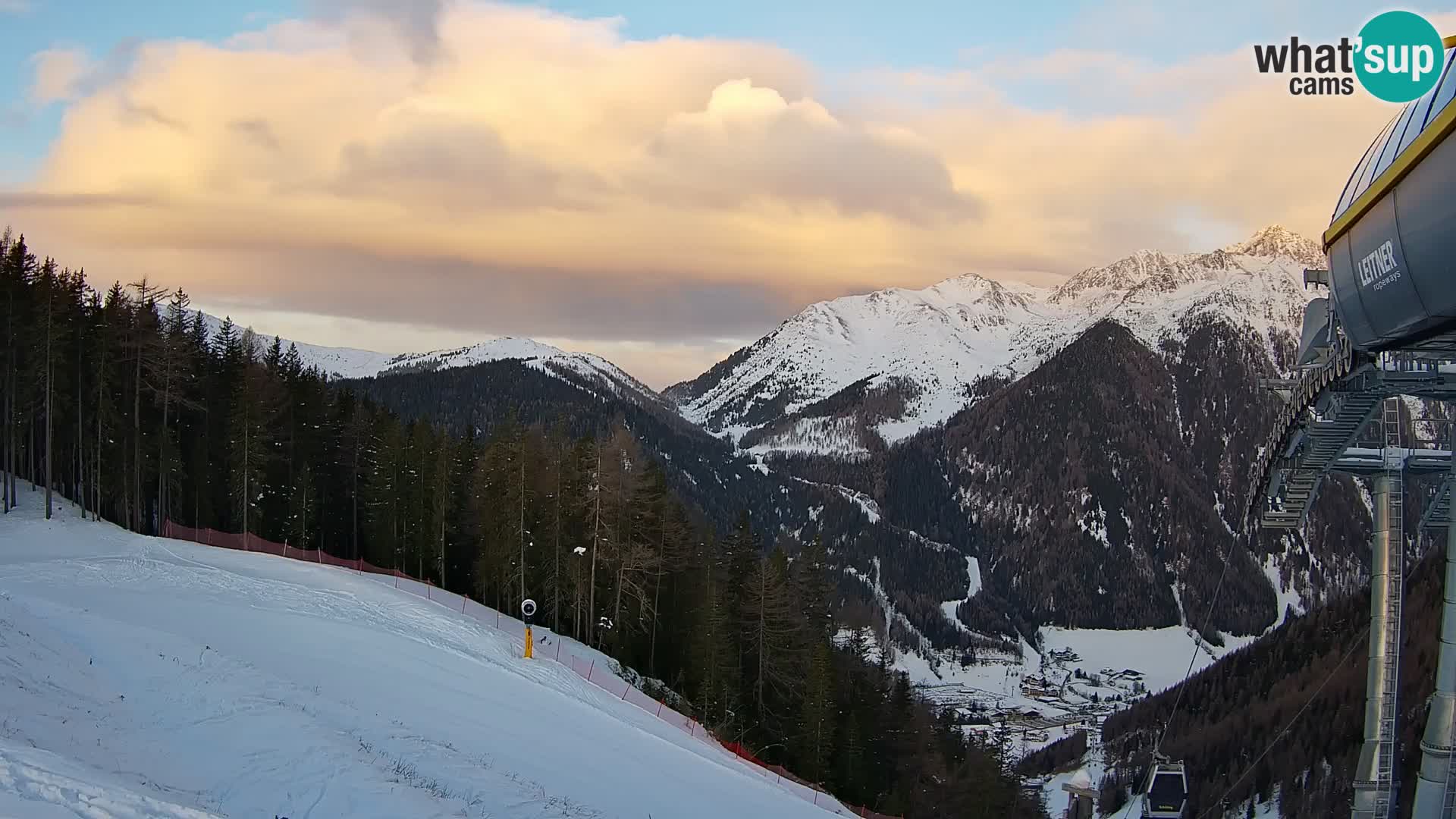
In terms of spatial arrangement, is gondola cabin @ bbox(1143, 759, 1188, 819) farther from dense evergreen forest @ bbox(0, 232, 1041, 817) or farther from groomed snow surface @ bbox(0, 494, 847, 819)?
dense evergreen forest @ bbox(0, 232, 1041, 817)

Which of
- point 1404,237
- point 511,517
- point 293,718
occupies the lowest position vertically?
point 293,718

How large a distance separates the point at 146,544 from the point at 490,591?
18.4 m

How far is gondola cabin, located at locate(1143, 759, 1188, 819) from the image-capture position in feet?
51.3

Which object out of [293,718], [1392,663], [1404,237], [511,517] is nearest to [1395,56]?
[1404,237]

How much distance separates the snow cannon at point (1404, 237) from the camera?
7.36m

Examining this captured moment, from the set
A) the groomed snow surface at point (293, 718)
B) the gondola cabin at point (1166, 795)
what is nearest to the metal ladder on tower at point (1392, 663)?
the gondola cabin at point (1166, 795)

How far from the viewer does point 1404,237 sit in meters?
8.13

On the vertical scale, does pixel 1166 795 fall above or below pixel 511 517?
below

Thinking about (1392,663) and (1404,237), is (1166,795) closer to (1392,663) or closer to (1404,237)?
(1392,663)

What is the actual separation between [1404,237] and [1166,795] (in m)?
10.8

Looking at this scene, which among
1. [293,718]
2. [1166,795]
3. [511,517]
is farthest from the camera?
[511,517]

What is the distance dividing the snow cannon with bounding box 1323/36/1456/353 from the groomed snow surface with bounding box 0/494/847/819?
12.6 meters

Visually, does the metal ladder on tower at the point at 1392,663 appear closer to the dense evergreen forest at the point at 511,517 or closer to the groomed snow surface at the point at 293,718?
the groomed snow surface at the point at 293,718

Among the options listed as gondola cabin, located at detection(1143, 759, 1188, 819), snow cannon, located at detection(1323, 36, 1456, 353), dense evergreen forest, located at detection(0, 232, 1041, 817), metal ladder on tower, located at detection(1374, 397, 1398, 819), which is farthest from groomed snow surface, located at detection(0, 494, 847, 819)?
dense evergreen forest, located at detection(0, 232, 1041, 817)
